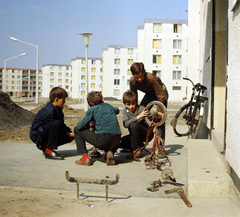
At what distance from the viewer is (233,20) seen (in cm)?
316

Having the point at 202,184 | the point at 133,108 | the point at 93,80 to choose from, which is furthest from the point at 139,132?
the point at 93,80

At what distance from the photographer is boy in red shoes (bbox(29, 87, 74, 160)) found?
17.5ft

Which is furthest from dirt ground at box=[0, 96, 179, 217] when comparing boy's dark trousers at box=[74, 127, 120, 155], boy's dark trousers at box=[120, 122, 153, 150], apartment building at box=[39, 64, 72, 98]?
apartment building at box=[39, 64, 72, 98]

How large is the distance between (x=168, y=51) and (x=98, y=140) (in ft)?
191

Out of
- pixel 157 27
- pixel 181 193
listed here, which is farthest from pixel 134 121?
pixel 157 27

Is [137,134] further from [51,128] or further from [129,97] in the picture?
[51,128]

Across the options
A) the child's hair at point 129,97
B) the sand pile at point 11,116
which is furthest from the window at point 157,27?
the child's hair at point 129,97

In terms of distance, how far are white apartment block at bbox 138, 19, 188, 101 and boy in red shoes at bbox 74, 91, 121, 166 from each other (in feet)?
184

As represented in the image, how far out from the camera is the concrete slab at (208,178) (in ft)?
10.6

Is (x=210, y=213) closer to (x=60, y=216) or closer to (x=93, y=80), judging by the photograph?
(x=60, y=216)

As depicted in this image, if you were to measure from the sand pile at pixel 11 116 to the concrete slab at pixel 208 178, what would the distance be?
770cm

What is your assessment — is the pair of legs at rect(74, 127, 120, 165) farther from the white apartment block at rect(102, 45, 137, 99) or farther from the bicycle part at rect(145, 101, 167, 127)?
the white apartment block at rect(102, 45, 137, 99)

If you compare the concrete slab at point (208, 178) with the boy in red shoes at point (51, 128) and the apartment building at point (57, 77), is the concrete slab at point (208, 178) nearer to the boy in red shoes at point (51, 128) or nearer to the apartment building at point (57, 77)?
the boy in red shoes at point (51, 128)

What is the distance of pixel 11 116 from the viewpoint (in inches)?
455
